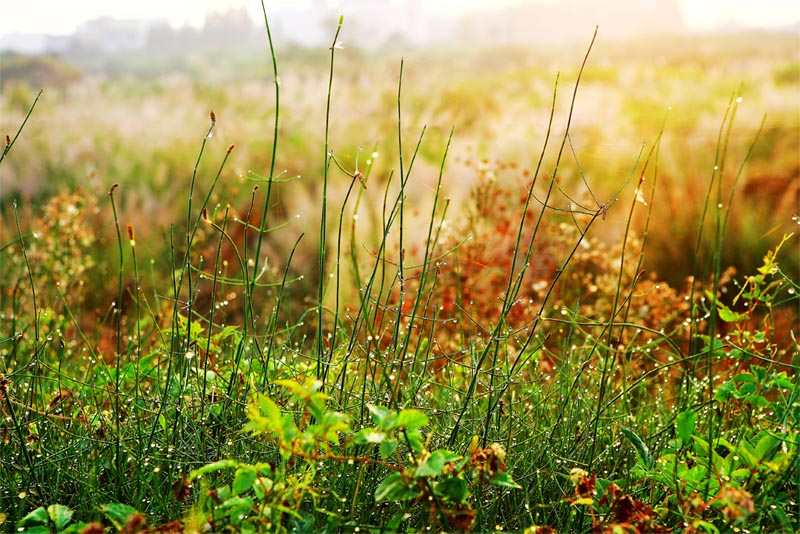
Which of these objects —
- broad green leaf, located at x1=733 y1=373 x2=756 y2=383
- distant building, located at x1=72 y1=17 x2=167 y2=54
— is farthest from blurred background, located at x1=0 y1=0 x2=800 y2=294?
broad green leaf, located at x1=733 y1=373 x2=756 y2=383

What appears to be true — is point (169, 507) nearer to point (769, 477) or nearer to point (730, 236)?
point (769, 477)

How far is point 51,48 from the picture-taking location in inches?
311

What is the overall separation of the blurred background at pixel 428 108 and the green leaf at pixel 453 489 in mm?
1819

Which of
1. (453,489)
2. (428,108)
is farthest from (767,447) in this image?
(428,108)

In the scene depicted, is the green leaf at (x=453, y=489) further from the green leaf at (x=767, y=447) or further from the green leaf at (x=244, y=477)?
the green leaf at (x=767, y=447)

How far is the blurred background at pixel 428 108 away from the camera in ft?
14.0

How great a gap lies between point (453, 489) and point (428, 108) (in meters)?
4.73

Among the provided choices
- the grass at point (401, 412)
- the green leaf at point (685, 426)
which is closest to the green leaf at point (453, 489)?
the grass at point (401, 412)

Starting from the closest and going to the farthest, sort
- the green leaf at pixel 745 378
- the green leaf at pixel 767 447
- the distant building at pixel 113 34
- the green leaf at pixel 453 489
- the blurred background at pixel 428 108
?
the green leaf at pixel 453 489, the green leaf at pixel 767 447, the green leaf at pixel 745 378, the blurred background at pixel 428 108, the distant building at pixel 113 34

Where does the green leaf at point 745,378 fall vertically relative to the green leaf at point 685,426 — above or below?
above

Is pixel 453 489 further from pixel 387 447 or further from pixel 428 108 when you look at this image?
pixel 428 108

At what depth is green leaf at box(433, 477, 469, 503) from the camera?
1129 mm

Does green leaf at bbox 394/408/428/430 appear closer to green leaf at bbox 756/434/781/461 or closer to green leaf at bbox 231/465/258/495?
green leaf at bbox 231/465/258/495

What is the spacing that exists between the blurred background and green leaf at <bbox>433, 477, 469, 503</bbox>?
182 centimetres
